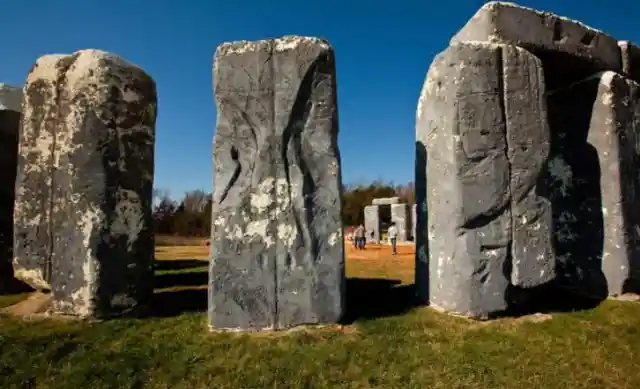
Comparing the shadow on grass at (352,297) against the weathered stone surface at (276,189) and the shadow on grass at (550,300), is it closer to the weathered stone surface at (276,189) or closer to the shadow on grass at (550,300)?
the weathered stone surface at (276,189)

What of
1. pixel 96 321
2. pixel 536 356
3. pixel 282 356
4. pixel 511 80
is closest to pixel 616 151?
pixel 511 80

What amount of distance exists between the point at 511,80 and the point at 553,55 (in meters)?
1.37

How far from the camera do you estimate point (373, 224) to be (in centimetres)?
2269

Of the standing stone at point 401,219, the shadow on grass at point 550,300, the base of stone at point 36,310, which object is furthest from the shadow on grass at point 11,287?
the standing stone at point 401,219

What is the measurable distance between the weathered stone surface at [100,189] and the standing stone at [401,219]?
16.7 meters

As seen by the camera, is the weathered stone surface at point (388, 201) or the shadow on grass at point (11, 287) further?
the weathered stone surface at point (388, 201)

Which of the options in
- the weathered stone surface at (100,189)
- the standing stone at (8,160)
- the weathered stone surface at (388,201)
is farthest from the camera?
the weathered stone surface at (388,201)

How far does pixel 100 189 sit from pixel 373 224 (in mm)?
18465

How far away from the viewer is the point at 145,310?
521 centimetres

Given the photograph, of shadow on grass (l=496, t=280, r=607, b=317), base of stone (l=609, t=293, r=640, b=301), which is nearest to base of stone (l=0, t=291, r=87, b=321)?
shadow on grass (l=496, t=280, r=607, b=317)

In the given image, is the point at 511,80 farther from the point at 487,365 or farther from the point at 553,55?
the point at 487,365

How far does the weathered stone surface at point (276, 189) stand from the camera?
4668mm

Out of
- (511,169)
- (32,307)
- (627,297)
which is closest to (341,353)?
(511,169)

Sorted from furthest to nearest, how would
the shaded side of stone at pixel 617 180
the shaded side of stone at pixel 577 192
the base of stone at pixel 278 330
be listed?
the shaded side of stone at pixel 577 192 < the shaded side of stone at pixel 617 180 < the base of stone at pixel 278 330
